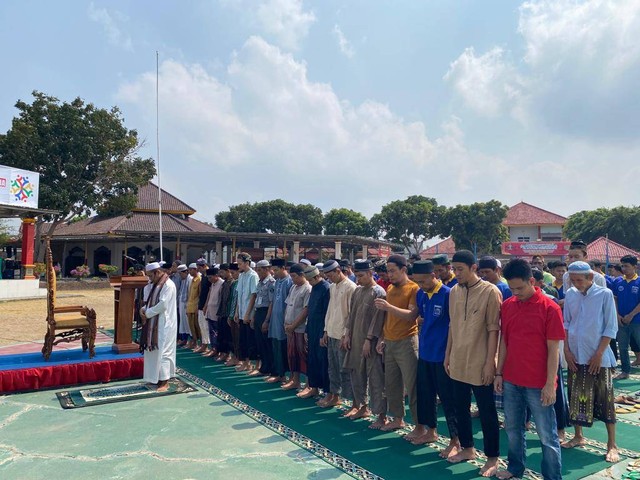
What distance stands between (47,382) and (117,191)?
22226 mm

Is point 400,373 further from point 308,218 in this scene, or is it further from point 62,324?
point 308,218

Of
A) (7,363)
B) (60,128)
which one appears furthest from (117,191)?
(7,363)

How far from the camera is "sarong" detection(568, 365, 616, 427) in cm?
391

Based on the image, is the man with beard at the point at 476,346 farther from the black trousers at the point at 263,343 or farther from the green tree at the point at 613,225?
the green tree at the point at 613,225

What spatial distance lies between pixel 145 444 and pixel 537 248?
28972 mm

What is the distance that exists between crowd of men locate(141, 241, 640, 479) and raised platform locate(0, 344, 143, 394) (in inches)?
22.8

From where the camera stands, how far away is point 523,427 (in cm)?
348

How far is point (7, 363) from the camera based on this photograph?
249 inches

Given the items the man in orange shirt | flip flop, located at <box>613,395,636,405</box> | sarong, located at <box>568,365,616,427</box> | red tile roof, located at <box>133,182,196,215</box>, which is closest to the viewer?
sarong, located at <box>568,365,616,427</box>

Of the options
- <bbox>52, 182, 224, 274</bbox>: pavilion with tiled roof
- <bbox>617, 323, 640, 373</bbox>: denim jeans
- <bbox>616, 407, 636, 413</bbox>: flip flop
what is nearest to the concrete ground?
<bbox>616, 407, 636, 413</bbox>: flip flop

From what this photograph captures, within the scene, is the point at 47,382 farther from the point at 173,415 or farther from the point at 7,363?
the point at 173,415

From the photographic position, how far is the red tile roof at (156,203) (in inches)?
1297

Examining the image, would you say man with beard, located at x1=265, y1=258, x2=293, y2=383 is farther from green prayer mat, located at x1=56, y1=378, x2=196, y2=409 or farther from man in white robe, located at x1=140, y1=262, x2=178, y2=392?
man in white robe, located at x1=140, y1=262, x2=178, y2=392

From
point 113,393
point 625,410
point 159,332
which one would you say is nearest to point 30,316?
point 113,393
